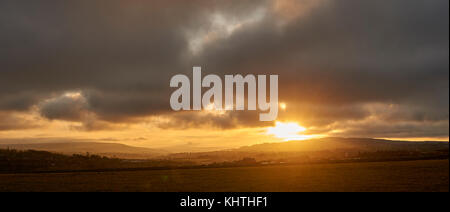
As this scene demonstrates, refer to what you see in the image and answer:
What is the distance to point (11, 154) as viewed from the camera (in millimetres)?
115688

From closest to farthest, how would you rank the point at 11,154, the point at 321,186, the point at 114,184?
the point at 321,186 → the point at 114,184 → the point at 11,154
